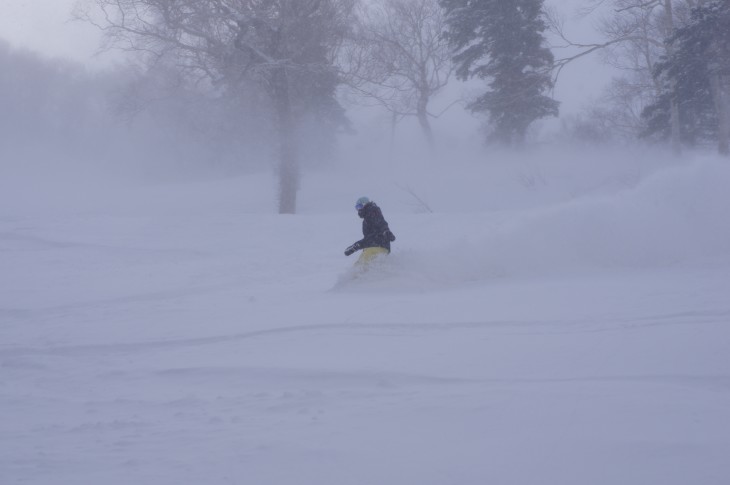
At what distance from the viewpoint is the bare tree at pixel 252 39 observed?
22.3 metres

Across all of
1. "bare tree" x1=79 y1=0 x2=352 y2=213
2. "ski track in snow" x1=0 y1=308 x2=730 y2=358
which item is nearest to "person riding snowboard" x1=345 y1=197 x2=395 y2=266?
"ski track in snow" x1=0 y1=308 x2=730 y2=358

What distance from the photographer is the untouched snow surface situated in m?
4.55

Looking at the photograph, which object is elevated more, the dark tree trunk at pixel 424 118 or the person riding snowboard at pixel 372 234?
the dark tree trunk at pixel 424 118

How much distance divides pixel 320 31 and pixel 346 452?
814 inches

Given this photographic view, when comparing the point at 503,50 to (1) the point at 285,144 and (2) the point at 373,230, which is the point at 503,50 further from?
(2) the point at 373,230

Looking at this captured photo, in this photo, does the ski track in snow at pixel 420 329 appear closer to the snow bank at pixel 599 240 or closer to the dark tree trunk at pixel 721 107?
the snow bank at pixel 599 240

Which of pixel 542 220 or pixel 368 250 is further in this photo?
pixel 542 220

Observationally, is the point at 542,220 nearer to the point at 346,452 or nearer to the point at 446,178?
the point at 346,452

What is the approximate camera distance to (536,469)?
4316 mm

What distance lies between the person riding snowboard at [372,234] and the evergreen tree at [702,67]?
15790 mm

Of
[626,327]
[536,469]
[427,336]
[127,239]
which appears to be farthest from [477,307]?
[127,239]

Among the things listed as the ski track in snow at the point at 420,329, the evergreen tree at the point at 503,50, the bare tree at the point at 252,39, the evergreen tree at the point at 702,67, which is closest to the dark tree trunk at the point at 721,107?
the evergreen tree at the point at 702,67

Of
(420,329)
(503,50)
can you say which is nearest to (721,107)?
(503,50)

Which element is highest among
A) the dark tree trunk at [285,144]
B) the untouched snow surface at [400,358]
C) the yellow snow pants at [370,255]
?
the dark tree trunk at [285,144]
